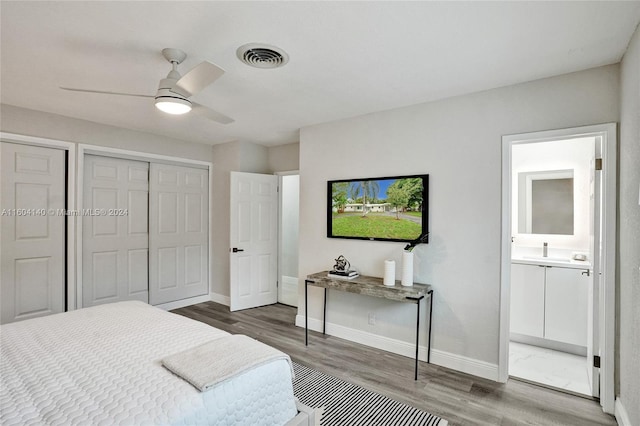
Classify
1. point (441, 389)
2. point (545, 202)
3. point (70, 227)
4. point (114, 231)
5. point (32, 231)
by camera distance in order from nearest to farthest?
1. point (441, 389)
2. point (32, 231)
3. point (70, 227)
4. point (545, 202)
5. point (114, 231)

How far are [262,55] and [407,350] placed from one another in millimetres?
2873

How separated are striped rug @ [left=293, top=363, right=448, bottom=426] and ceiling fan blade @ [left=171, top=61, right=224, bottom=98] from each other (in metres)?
2.27

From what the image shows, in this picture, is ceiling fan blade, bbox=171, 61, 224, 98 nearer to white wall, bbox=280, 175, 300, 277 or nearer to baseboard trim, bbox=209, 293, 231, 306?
baseboard trim, bbox=209, 293, 231, 306

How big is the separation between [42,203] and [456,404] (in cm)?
A: 441

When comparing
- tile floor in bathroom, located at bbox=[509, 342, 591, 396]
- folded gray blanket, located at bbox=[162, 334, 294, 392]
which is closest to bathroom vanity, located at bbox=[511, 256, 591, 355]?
tile floor in bathroom, located at bbox=[509, 342, 591, 396]

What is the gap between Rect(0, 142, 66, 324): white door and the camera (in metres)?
3.15

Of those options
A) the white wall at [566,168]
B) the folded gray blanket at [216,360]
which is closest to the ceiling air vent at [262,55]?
the folded gray blanket at [216,360]

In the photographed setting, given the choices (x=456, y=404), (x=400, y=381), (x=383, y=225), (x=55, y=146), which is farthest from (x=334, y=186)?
(x=55, y=146)

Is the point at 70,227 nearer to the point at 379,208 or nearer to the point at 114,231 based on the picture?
the point at 114,231

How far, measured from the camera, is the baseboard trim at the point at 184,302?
14.4 feet

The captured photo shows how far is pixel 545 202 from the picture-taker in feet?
12.0

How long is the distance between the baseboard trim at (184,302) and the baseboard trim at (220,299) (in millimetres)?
70

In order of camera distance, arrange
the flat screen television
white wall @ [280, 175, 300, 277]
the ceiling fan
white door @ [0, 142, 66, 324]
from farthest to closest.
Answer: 1. white wall @ [280, 175, 300, 277]
2. white door @ [0, 142, 66, 324]
3. the flat screen television
4. the ceiling fan

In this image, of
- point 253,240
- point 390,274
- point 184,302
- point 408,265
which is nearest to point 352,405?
point 390,274
